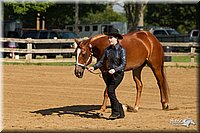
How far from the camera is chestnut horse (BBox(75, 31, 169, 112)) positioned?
1048cm

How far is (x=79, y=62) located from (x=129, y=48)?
1.48 meters

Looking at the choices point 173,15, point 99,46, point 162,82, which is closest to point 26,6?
point 173,15

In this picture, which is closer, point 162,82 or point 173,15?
point 162,82

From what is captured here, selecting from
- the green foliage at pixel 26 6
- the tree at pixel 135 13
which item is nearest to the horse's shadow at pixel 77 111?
the tree at pixel 135 13

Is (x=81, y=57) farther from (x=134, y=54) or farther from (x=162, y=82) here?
(x=162, y=82)

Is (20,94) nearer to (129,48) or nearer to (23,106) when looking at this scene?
(23,106)

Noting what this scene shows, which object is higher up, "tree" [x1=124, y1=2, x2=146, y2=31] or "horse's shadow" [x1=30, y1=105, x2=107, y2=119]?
"tree" [x1=124, y1=2, x2=146, y2=31]

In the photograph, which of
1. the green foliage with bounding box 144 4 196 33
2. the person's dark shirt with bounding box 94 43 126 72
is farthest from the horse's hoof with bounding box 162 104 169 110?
the green foliage with bounding box 144 4 196 33

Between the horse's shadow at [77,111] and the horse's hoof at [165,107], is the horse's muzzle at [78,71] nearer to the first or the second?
the horse's shadow at [77,111]

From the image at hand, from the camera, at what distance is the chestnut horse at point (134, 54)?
10.5 meters

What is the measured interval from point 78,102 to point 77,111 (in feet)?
5.49

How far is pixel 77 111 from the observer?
1152 centimetres

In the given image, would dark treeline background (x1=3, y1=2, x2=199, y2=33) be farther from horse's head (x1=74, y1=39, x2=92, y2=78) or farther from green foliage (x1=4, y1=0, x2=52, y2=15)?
horse's head (x1=74, y1=39, x2=92, y2=78)

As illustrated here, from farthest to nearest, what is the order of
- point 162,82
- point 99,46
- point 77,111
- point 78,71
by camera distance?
point 162,82
point 77,111
point 99,46
point 78,71
